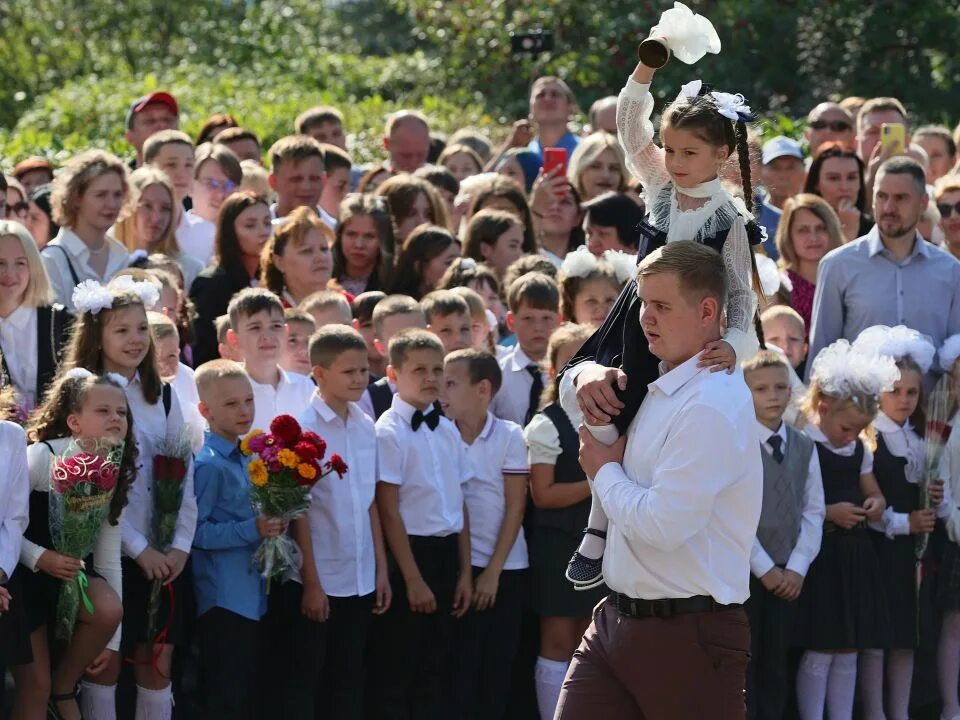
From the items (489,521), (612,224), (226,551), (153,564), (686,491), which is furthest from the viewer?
(612,224)

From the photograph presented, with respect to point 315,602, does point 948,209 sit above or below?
above

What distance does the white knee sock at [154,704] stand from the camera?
7254 millimetres

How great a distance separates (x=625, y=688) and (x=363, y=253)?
4.79 metres

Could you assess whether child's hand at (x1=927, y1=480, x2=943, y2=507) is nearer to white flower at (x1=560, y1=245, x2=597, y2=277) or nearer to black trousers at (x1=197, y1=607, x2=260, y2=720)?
white flower at (x1=560, y1=245, x2=597, y2=277)

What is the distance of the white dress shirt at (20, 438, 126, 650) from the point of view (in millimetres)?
6805

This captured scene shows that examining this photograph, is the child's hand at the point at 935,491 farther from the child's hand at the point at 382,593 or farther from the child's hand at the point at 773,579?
the child's hand at the point at 382,593

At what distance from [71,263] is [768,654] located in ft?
13.3

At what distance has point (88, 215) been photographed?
8.85 meters

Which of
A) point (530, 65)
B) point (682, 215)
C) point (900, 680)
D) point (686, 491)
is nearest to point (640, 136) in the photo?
point (682, 215)

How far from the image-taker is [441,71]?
2200 centimetres

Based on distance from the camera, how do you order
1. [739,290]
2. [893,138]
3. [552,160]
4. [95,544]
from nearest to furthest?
1. [739,290]
2. [95,544]
3. [552,160]
4. [893,138]

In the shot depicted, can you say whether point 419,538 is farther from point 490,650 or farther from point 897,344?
point 897,344

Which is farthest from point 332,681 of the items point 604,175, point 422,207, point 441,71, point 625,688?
point 441,71

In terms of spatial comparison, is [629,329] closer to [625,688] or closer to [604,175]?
[625,688]
